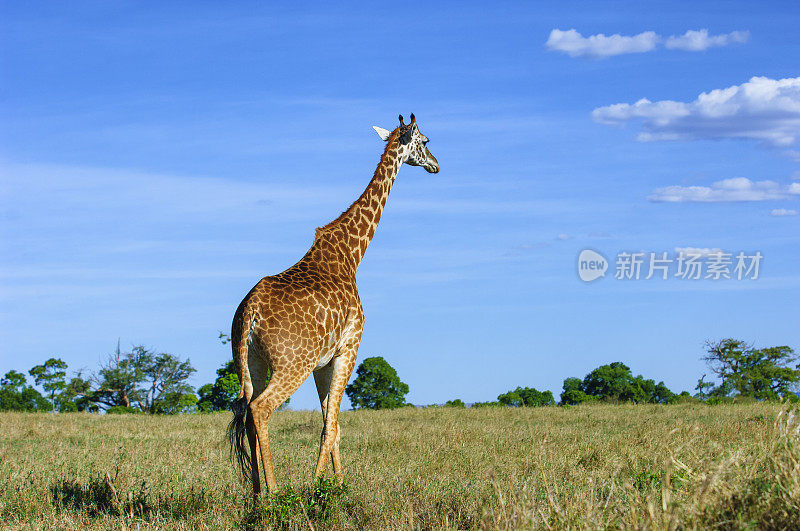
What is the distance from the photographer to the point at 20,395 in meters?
35.9

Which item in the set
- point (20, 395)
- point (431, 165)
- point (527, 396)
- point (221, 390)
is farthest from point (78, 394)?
point (431, 165)

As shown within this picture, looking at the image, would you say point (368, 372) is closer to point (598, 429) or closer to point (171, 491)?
point (598, 429)

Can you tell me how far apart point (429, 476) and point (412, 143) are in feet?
14.9

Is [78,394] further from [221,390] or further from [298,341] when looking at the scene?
[298,341]

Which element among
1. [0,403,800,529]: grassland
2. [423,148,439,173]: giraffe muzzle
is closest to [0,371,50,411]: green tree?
[0,403,800,529]: grassland

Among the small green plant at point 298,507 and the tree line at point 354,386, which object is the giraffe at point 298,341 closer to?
the small green plant at point 298,507

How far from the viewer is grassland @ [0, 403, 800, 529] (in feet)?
16.9

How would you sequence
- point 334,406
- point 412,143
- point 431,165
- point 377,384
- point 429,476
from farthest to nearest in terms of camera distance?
point 377,384
point 431,165
point 412,143
point 429,476
point 334,406

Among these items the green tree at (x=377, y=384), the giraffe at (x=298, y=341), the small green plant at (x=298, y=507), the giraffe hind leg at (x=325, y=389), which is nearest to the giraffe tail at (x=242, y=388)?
the giraffe at (x=298, y=341)

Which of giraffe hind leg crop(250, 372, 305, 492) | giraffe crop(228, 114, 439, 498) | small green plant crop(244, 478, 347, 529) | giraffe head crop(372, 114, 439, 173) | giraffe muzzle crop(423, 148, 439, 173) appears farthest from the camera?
giraffe muzzle crop(423, 148, 439, 173)

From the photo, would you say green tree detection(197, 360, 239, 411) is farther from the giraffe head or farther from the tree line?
the giraffe head

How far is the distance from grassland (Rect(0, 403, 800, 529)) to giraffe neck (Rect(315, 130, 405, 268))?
282 cm

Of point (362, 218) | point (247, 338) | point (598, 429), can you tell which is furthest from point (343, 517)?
point (598, 429)

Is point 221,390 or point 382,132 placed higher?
point 382,132
